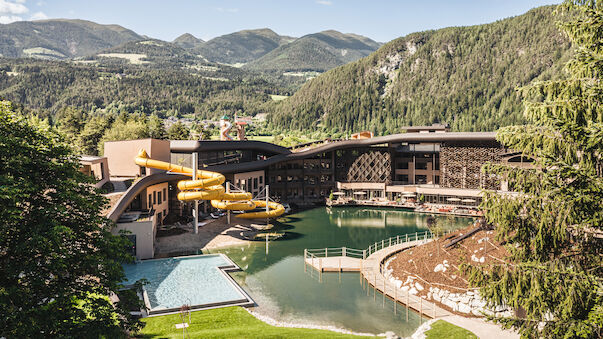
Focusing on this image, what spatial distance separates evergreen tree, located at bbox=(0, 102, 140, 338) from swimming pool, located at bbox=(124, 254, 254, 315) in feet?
33.8

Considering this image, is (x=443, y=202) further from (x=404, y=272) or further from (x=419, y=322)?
(x=419, y=322)

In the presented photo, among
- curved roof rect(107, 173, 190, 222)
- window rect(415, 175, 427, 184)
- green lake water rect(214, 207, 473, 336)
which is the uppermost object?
curved roof rect(107, 173, 190, 222)

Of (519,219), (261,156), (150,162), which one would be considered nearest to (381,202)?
(261,156)

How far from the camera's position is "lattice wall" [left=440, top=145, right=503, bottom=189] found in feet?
198

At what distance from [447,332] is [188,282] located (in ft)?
54.1

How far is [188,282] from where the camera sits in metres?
28.6

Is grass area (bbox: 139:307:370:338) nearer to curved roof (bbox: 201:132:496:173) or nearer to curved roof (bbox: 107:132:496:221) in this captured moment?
curved roof (bbox: 107:132:496:221)

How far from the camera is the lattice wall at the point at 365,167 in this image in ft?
226

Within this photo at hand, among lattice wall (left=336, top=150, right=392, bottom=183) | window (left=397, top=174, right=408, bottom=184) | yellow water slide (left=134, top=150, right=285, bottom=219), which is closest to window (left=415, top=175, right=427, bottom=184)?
window (left=397, top=174, right=408, bottom=184)

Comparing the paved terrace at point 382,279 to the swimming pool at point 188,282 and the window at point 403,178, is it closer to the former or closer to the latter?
the swimming pool at point 188,282

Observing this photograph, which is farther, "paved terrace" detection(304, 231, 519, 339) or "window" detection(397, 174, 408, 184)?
"window" detection(397, 174, 408, 184)

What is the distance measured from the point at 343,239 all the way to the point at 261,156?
2862 cm

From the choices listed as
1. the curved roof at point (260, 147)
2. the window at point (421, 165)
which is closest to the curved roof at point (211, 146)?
the curved roof at point (260, 147)

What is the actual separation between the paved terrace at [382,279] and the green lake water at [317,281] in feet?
1.92
